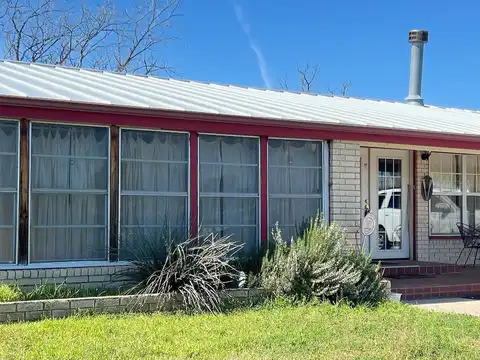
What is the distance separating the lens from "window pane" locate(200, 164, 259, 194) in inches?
415

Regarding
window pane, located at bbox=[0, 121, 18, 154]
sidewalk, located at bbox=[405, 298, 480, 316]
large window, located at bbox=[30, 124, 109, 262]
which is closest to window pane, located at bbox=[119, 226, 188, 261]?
large window, located at bbox=[30, 124, 109, 262]

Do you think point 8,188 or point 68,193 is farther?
point 68,193

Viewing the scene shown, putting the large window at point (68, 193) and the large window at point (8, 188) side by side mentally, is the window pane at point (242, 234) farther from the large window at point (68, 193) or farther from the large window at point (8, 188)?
the large window at point (8, 188)

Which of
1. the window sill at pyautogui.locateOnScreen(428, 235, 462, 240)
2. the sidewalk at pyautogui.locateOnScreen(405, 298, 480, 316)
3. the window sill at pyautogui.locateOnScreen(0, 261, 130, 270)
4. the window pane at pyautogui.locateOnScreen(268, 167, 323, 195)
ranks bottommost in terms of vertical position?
the sidewalk at pyautogui.locateOnScreen(405, 298, 480, 316)

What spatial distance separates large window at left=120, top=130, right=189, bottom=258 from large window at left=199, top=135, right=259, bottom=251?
32cm

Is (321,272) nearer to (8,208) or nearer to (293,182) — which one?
(293,182)

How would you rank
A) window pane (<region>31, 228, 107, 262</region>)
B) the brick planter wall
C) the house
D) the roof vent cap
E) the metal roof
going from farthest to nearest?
the roof vent cap → the metal roof → window pane (<region>31, 228, 107, 262</region>) → the house → the brick planter wall

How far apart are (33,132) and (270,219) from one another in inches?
149

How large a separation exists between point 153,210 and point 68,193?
48.6 inches

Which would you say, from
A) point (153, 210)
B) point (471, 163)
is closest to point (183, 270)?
point (153, 210)

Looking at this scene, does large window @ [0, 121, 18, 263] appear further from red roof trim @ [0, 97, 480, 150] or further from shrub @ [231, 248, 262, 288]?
shrub @ [231, 248, 262, 288]

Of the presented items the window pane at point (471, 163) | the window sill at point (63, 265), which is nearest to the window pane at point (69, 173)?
the window sill at point (63, 265)

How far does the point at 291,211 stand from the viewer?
11.2 meters

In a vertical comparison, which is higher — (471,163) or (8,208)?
(471,163)
